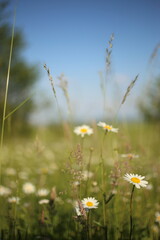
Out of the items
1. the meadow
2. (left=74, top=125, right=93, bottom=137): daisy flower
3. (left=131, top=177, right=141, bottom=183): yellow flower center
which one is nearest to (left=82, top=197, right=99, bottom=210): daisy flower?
the meadow

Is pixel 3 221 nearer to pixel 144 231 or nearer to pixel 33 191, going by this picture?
pixel 33 191

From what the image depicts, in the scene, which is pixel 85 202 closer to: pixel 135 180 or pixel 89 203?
pixel 89 203

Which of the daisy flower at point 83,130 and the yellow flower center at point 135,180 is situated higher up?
the daisy flower at point 83,130

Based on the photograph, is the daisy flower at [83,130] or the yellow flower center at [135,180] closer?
the yellow flower center at [135,180]

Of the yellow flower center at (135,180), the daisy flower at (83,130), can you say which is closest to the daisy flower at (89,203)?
the yellow flower center at (135,180)

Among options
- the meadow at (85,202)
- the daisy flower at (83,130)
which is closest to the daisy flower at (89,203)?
the meadow at (85,202)

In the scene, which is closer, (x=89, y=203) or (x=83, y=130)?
(x=89, y=203)

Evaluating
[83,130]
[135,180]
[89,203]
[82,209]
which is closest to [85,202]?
[89,203]

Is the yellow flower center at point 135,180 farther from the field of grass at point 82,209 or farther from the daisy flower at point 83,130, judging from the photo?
the daisy flower at point 83,130

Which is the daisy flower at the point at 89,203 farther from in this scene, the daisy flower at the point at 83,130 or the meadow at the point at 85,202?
the daisy flower at the point at 83,130

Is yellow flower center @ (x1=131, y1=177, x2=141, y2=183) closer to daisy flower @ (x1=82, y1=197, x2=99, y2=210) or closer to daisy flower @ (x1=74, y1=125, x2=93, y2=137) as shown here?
daisy flower @ (x1=82, y1=197, x2=99, y2=210)

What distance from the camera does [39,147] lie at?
1498 mm

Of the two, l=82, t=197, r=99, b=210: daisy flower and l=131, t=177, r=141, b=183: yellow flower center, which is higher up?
l=131, t=177, r=141, b=183: yellow flower center

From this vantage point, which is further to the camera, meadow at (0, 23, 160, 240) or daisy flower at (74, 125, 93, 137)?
daisy flower at (74, 125, 93, 137)
